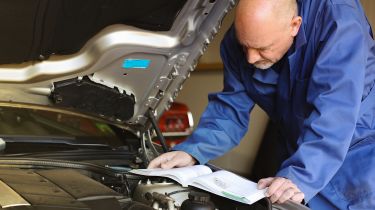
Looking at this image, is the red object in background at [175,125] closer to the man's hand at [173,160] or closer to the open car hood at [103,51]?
the open car hood at [103,51]

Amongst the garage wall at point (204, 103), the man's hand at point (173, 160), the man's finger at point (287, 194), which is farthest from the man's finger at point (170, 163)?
the garage wall at point (204, 103)

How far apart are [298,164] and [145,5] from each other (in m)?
0.70

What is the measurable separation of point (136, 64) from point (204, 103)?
2.86 m

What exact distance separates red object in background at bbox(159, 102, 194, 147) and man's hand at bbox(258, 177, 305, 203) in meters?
1.56

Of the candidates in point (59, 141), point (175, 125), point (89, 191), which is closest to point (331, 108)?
point (89, 191)

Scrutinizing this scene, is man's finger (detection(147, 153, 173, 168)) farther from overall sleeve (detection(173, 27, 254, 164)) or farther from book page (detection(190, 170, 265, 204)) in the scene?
book page (detection(190, 170, 265, 204))

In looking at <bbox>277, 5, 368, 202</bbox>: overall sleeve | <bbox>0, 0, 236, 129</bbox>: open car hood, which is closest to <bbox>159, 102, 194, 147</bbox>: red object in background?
<bbox>0, 0, 236, 129</bbox>: open car hood

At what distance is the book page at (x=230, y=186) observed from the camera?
1432 millimetres

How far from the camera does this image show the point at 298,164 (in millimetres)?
1488

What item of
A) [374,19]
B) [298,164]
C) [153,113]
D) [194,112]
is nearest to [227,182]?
[298,164]

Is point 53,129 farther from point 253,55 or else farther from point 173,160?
point 253,55

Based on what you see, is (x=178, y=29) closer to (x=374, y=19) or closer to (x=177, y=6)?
(x=177, y=6)

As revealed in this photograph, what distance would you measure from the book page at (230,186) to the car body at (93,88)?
0.16 feet

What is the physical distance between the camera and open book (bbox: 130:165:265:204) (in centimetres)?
144
